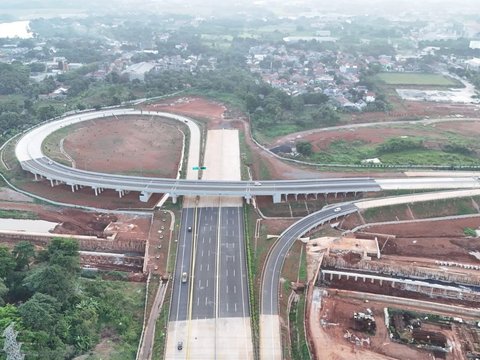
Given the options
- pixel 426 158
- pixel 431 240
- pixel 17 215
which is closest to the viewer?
pixel 431 240

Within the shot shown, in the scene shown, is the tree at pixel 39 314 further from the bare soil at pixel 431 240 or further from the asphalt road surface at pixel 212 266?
the bare soil at pixel 431 240

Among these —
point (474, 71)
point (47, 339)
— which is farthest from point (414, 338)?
point (474, 71)

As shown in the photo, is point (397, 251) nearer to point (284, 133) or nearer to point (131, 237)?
point (131, 237)

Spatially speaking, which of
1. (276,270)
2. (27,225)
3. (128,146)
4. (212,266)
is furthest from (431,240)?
(128,146)

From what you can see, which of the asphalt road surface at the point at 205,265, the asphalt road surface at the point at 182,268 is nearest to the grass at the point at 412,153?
the asphalt road surface at the point at 205,265

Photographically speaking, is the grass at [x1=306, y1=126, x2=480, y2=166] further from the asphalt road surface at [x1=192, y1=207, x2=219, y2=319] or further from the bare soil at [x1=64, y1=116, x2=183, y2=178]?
the asphalt road surface at [x1=192, y1=207, x2=219, y2=319]

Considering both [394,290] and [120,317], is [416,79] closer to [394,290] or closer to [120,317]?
[394,290]
